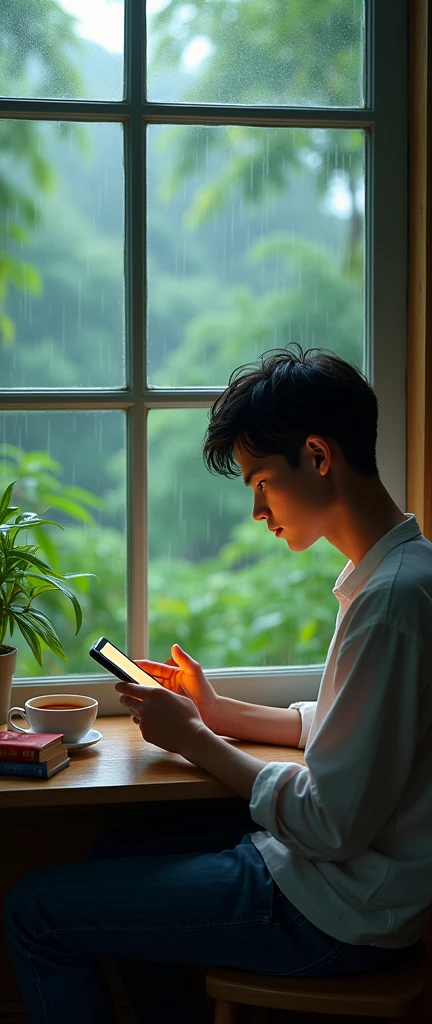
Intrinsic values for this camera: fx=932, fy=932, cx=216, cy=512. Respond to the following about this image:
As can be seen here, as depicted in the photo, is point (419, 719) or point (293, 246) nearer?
point (419, 719)

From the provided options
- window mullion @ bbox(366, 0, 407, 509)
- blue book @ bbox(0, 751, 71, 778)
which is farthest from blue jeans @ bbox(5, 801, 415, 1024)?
window mullion @ bbox(366, 0, 407, 509)

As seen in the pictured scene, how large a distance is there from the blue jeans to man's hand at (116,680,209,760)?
157 millimetres

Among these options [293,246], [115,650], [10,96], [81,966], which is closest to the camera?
[81,966]

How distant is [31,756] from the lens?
4.46 feet

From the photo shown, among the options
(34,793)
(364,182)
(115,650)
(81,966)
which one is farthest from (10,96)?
(81,966)

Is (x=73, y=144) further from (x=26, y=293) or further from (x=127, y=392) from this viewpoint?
(x=127, y=392)

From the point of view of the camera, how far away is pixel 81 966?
127 cm

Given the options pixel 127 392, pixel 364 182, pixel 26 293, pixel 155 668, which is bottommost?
pixel 155 668

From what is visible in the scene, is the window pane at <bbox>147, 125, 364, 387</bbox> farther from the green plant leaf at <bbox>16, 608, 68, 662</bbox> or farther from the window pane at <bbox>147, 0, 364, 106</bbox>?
the green plant leaf at <bbox>16, 608, 68, 662</bbox>

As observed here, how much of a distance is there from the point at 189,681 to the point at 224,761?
0.87ft

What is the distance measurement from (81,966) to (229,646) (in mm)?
664

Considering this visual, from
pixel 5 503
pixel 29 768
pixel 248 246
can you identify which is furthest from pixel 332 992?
pixel 248 246

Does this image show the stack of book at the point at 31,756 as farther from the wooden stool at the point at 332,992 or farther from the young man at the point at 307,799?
the wooden stool at the point at 332,992

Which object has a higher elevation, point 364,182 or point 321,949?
point 364,182
